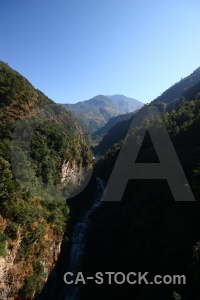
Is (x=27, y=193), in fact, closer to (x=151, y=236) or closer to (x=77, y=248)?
(x=77, y=248)

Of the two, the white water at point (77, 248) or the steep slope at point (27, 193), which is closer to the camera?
the steep slope at point (27, 193)

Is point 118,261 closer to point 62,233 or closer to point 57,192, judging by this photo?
point 62,233

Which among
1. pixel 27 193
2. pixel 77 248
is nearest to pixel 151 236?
pixel 77 248

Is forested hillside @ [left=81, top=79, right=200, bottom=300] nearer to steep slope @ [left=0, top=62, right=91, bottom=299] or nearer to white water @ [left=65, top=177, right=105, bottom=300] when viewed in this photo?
white water @ [left=65, top=177, right=105, bottom=300]

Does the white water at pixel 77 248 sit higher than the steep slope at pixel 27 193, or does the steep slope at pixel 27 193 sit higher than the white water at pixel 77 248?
A: the steep slope at pixel 27 193

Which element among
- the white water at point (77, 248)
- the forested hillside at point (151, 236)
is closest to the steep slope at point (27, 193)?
the white water at point (77, 248)

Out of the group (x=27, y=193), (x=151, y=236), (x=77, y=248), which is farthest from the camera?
(x=77, y=248)

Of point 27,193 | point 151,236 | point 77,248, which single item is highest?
point 27,193

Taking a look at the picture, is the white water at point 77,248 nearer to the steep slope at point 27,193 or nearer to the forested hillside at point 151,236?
the forested hillside at point 151,236
